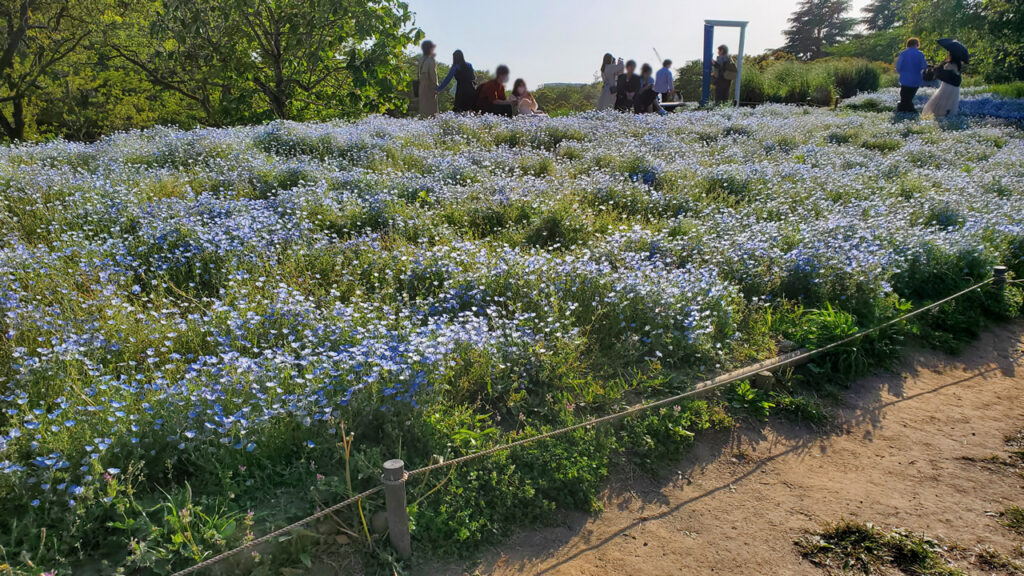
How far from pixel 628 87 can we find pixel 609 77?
2.47 ft

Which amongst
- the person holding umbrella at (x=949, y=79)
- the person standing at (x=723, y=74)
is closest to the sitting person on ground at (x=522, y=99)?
the person standing at (x=723, y=74)

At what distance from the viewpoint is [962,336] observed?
5.53 metres

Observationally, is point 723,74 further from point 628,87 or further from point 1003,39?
point 1003,39

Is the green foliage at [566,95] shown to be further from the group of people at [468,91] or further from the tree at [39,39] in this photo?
the tree at [39,39]

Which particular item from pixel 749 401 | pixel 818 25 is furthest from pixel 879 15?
pixel 749 401

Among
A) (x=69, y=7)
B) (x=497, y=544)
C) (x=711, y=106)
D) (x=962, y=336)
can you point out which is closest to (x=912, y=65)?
(x=711, y=106)

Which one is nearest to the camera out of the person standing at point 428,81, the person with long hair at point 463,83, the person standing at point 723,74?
the person standing at point 428,81

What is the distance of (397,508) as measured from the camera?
269 centimetres

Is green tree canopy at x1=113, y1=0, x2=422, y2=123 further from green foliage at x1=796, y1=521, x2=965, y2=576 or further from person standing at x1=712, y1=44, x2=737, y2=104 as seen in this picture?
green foliage at x1=796, y1=521, x2=965, y2=576

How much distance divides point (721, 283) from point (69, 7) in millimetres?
19404

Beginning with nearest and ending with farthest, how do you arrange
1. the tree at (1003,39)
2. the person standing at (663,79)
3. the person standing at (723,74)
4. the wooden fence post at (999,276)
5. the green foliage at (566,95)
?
the wooden fence post at (999,276)
the person standing at (663,79)
the tree at (1003,39)
the person standing at (723,74)
the green foliage at (566,95)

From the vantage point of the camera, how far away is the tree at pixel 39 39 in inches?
623

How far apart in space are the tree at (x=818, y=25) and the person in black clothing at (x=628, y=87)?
59568 millimetres

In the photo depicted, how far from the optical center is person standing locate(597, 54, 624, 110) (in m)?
17.2
